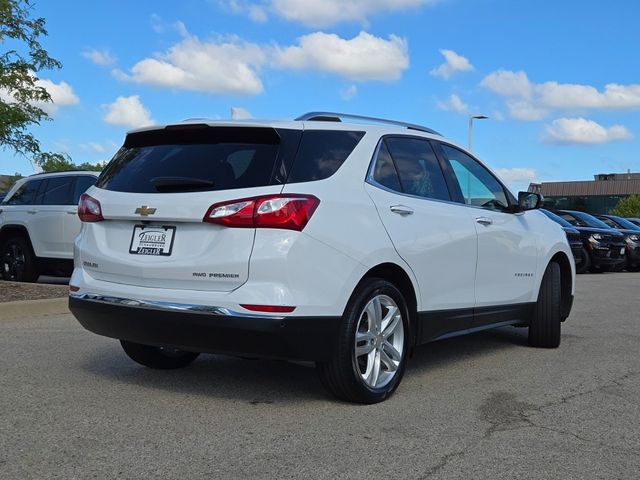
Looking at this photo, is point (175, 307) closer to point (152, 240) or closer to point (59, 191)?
point (152, 240)

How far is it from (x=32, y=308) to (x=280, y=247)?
5514mm

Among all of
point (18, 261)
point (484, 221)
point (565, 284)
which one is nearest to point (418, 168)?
point (484, 221)

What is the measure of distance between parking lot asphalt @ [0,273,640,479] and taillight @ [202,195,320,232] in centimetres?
116

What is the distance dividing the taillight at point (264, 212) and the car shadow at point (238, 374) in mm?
1276

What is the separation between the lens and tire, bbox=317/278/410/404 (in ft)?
14.7

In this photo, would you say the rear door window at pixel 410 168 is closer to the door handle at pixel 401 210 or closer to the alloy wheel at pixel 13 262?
the door handle at pixel 401 210

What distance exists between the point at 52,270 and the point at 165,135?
715cm

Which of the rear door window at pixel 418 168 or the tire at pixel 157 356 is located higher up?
the rear door window at pixel 418 168

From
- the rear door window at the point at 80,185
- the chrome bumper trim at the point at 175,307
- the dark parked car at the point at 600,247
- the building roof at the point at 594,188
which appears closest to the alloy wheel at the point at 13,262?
the rear door window at the point at 80,185

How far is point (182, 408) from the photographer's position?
4.57 m

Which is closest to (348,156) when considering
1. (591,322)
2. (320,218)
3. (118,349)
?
(320,218)

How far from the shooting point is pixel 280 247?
13.6ft

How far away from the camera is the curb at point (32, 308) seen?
8.32 meters

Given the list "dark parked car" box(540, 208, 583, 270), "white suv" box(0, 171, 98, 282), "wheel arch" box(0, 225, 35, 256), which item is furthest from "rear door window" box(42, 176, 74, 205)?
"dark parked car" box(540, 208, 583, 270)
